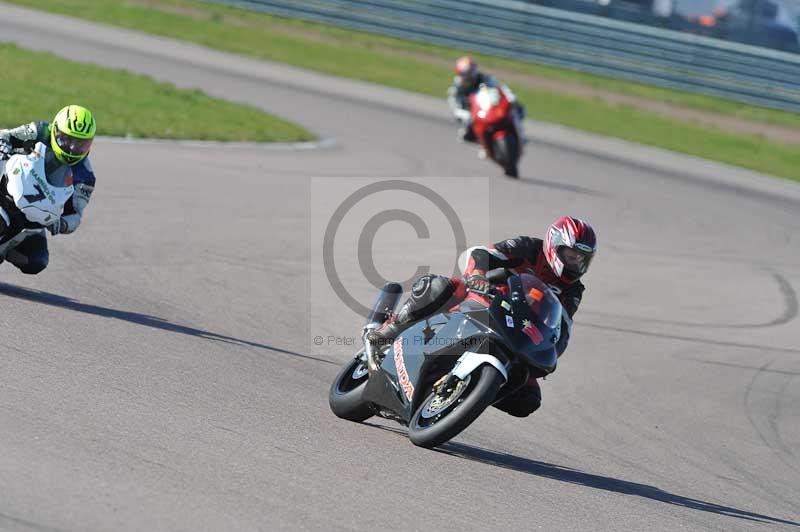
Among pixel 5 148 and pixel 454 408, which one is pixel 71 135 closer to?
pixel 5 148

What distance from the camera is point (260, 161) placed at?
16.5 metres

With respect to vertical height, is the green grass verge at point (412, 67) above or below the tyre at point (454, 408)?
below

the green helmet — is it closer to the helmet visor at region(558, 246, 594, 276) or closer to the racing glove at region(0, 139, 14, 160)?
the racing glove at region(0, 139, 14, 160)

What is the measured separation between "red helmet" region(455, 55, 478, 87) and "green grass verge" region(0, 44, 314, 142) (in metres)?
2.77

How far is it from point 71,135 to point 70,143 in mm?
62

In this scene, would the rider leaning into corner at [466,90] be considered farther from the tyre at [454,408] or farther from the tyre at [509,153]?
the tyre at [454,408]

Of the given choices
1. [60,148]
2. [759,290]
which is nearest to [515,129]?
[759,290]

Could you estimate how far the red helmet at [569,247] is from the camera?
684cm

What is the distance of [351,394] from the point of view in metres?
7.02

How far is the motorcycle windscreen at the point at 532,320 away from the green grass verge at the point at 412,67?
62.6 feet

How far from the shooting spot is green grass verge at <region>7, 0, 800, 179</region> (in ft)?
86.3

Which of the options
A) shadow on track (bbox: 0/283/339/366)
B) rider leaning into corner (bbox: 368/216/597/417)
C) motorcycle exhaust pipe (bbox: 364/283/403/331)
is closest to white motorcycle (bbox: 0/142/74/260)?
shadow on track (bbox: 0/283/339/366)

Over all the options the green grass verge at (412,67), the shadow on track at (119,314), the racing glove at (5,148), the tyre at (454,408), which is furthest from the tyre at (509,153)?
the tyre at (454,408)

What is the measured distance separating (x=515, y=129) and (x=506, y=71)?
38.8 ft
